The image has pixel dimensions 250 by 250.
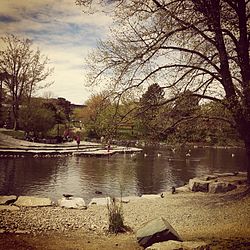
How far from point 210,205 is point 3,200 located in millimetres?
5401

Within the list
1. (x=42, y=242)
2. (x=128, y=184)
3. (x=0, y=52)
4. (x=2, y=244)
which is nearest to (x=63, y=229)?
(x=42, y=242)

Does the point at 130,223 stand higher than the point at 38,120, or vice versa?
the point at 38,120

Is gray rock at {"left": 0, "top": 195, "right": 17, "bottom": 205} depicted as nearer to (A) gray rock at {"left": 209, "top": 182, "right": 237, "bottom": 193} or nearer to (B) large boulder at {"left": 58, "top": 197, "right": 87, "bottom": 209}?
(B) large boulder at {"left": 58, "top": 197, "right": 87, "bottom": 209}

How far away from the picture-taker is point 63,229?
6211 millimetres

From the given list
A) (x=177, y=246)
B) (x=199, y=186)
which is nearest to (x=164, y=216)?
(x=177, y=246)

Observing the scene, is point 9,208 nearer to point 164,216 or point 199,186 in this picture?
point 164,216

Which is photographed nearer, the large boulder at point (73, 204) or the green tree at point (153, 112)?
the large boulder at point (73, 204)

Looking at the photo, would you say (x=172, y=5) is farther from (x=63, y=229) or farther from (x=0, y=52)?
(x=63, y=229)

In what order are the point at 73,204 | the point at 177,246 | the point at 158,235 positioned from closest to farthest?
the point at 177,246 → the point at 158,235 → the point at 73,204

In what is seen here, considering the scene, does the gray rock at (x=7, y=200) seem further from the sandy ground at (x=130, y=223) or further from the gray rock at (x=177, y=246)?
the gray rock at (x=177, y=246)

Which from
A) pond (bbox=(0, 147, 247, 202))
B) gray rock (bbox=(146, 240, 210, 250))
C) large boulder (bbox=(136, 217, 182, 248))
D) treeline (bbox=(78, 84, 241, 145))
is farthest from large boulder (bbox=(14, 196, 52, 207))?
gray rock (bbox=(146, 240, 210, 250))

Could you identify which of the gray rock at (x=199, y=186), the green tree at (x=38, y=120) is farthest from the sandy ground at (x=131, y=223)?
the green tree at (x=38, y=120)

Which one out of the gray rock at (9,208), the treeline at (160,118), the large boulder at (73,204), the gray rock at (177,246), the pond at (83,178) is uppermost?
the treeline at (160,118)

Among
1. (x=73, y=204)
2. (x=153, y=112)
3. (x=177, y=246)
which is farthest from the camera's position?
(x=153, y=112)
